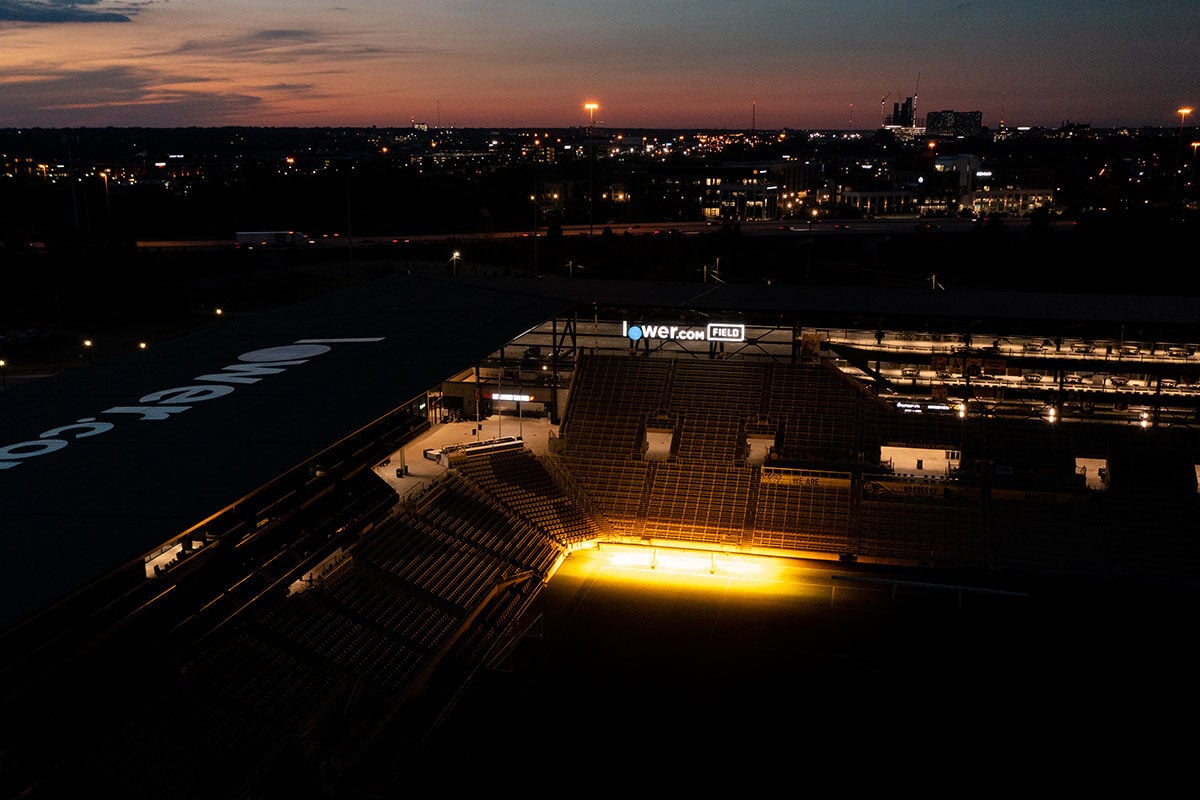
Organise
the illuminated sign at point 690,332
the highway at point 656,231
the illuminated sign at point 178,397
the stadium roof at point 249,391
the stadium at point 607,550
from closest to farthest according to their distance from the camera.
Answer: the stadium roof at point 249,391, the stadium at point 607,550, the illuminated sign at point 178,397, the illuminated sign at point 690,332, the highway at point 656,231

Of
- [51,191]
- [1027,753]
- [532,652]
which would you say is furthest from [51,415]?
[51,191]

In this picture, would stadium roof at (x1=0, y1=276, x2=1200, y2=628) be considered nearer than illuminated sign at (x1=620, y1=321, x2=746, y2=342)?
Yes

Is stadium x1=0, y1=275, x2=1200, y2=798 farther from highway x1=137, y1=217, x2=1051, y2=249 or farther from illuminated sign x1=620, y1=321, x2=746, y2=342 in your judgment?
highway x1=137, y1=217, x2=1051, y2=249

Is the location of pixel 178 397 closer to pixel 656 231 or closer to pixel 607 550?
pixel 607 550

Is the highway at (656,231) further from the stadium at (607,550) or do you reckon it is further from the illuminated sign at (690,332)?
the stadium at (607,550)

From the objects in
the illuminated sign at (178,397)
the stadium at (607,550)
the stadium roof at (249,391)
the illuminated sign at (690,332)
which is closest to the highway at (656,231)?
the stadium roof at (249,391)

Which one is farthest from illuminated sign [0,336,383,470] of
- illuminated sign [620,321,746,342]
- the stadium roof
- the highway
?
the highway

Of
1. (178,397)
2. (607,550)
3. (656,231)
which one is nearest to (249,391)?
(178,397)
